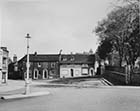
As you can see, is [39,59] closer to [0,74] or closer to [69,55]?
[69,55]

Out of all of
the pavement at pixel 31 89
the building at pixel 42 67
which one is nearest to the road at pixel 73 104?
the pavement at pixel 31 89

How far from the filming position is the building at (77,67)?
235ft

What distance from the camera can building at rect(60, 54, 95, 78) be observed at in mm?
71750

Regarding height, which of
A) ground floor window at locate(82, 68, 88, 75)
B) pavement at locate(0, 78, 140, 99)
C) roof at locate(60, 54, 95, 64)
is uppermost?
roof at locate(60, 54, 95, 64)

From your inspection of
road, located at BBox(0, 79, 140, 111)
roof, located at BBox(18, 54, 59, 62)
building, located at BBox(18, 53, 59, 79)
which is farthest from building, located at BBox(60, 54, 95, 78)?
road, located at BBox(0, 79, 140, 111)

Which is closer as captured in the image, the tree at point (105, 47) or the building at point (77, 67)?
the tree at point (105, 47)

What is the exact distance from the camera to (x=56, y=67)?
237 ft

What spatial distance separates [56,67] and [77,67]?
258 inches

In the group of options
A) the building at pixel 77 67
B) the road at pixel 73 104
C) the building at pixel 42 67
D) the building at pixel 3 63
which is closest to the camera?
the road at pixel 73 104

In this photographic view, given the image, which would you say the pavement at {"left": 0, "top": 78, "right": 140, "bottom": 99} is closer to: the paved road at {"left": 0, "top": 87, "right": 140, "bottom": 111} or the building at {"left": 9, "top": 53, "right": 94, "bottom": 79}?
the paved road at {"left": 0, "top": 87, "right": 140, "bottom": 111}

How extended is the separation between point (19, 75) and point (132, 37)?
154 ft

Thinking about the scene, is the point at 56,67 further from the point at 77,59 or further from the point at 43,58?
the point at 77,59

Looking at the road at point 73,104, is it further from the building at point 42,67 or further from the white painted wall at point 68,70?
the building at point 42,67

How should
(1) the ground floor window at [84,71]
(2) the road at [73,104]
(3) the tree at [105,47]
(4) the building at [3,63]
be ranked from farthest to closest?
(1) the ground floor window at [84,71]
(3) the tree at [105,47]
(4) the building at [3,63]
(2) the road at [73,104]
